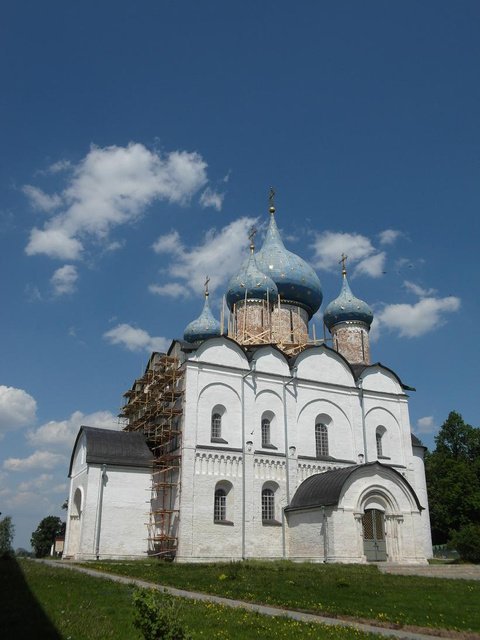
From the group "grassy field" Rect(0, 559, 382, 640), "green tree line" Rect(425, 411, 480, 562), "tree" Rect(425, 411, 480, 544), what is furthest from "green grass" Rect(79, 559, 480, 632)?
"tree" Rect(425, 411, 480, 544)

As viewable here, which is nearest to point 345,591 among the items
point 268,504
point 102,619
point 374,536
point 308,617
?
point 308,617

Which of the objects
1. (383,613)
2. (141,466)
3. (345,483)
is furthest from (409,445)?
(383,613)

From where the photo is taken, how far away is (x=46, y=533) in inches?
1991

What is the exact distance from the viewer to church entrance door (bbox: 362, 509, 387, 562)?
2253cm

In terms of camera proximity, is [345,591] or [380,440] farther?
[380,440]

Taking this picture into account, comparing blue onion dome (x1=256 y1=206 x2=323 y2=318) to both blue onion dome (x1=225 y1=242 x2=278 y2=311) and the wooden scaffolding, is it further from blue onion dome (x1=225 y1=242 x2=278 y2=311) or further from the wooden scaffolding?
the wooden scaffolding

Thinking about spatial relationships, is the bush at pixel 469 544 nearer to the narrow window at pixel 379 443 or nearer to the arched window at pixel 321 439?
the narrow window at pixel 379 443

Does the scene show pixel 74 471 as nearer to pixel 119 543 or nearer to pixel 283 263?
pixel 119 543

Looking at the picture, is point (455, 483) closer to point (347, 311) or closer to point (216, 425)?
point (347, 311)

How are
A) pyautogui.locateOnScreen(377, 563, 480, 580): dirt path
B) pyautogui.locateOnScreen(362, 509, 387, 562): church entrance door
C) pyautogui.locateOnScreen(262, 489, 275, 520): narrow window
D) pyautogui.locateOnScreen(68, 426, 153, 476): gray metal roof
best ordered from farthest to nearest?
pyautogui.locateOnScreen(68, 426, 153, 476): gray metal roof < pyautogui.locateOnScreen(262, 489, 275, 520): narrow window < pyautogui.locateOnScreen(362, 509, 387, 562): church entrance door < pyautogui.locateOnScreen(377, 563, 480, 580): dirt path

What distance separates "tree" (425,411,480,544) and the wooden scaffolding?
55.7 ft

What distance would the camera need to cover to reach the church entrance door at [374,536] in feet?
73.9

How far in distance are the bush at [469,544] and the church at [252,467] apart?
5.74ft

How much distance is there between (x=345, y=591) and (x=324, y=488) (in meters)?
9.81
